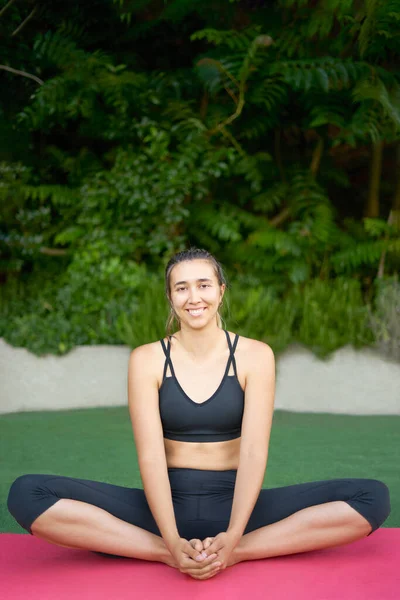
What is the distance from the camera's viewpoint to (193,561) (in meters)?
2.62

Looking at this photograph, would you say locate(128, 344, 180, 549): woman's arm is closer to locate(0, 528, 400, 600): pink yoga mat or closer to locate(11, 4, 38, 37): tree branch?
locate(0, 528, 400, 600): pink yoga mat

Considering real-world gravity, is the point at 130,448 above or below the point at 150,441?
below

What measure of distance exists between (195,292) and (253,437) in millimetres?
549

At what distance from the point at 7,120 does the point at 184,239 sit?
8.86 ft

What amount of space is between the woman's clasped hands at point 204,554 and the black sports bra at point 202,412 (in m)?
0.40

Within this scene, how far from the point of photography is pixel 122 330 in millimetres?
7539

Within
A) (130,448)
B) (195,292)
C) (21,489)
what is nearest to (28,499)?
(21,489)

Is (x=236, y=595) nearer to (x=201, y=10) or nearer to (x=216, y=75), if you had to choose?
(x=216, y=75)

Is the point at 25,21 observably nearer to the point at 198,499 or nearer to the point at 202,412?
the point at 202,412

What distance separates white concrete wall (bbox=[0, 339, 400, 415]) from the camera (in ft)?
23.7

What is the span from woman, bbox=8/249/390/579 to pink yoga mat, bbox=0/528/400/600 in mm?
71

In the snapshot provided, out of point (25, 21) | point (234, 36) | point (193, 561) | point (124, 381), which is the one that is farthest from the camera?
point (25, 21)

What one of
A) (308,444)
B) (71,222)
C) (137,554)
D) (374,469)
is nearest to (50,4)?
(71,222)

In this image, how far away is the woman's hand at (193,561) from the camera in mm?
2615
